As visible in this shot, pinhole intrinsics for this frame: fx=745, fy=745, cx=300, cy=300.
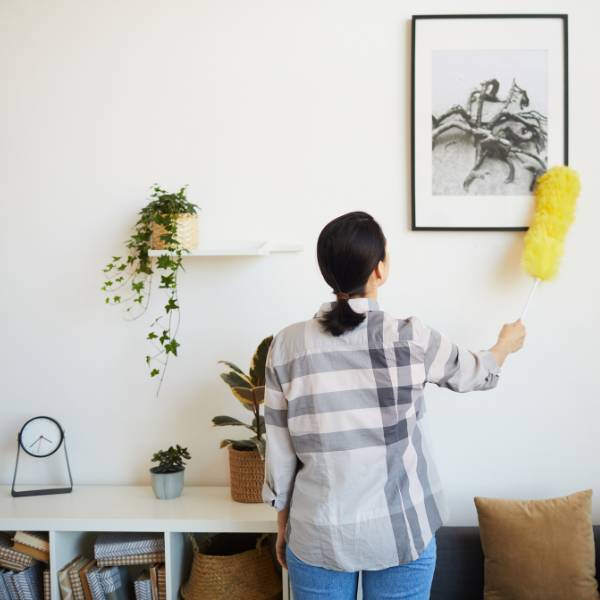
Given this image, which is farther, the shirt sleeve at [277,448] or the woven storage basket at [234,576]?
the woven storage basket at [234,576]

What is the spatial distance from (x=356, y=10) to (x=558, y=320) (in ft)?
3.84

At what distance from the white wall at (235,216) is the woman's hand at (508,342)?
1.00 ft

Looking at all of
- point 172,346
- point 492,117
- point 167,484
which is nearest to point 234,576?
point 167,484

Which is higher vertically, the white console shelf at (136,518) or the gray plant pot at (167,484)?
the gray plant pot at (167,484)

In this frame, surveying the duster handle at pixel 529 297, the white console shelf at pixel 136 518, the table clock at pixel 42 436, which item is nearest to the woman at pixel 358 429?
the white console shelf at pixel 136 518

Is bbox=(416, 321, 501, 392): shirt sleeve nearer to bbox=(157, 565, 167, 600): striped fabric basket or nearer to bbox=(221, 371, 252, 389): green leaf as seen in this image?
bbox=(221, 371, 252, 389): green leaf

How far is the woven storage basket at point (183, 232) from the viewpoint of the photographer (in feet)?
7.47

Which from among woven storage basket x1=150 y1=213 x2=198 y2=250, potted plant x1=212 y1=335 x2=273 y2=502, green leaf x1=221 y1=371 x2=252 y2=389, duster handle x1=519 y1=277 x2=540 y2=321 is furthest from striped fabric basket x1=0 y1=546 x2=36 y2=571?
duster handle x1=519 y1=277 x2=540 y2=321

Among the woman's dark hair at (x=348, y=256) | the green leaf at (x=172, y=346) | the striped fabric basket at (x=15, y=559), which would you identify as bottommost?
the striped fabric basket at (x=15, y=559)

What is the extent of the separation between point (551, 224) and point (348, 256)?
936 mm

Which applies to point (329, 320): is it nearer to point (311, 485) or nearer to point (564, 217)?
point (311, 485)

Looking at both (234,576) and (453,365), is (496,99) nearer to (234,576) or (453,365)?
(453,365)

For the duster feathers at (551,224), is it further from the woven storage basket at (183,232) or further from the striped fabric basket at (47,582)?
the striped fabric basket at (47,582)

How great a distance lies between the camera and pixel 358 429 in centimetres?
156
